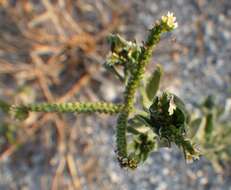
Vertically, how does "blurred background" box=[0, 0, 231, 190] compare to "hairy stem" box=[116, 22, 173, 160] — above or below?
above

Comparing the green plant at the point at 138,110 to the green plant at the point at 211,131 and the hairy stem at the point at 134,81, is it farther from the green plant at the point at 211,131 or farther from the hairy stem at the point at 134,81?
the green plant at the point at 211,131

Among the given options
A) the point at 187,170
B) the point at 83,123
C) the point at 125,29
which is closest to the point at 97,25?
the point at 125,29

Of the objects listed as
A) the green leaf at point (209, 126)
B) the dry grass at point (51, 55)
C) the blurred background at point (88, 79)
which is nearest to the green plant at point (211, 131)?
the green leaf at point (209, 126)

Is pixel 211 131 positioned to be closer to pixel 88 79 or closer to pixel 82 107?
pixel 82 107

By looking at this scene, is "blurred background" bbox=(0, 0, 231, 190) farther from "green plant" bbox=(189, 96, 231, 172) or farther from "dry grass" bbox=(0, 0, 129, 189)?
"green plant" bbox=(189, 96, 231, 172)

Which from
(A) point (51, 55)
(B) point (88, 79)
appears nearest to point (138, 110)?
(B) point (88, 79)

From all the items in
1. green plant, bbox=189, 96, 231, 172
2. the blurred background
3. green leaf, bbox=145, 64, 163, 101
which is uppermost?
the blurred background

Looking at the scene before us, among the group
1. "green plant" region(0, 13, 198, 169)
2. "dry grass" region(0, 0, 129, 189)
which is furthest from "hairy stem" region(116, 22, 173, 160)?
"dry grass" region(0, 0, 129, 189)
